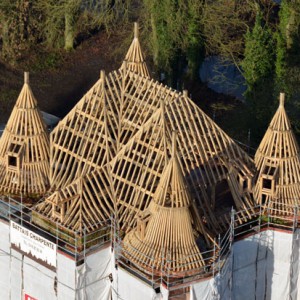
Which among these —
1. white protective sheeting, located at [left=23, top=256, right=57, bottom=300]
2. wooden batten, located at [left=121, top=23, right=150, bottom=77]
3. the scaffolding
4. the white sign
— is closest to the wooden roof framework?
the scaffolding

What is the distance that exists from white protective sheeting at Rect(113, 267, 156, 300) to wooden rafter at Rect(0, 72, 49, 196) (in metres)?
5.96

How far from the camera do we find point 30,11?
73.9 m

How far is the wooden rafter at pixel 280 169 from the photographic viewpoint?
42719 millimetres

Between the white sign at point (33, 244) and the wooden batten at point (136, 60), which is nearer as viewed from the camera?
the white sign at point (33, 244)

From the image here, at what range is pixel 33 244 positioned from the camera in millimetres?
42281

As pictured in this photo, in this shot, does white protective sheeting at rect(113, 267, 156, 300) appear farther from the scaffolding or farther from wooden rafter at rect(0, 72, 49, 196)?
Answer: wooden rafter at rect(0, 72, 49, 196)

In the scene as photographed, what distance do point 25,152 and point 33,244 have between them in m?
4.24

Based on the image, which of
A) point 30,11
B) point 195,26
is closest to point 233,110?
point 195,26

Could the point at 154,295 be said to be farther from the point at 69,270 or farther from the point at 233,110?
the point at 233,110

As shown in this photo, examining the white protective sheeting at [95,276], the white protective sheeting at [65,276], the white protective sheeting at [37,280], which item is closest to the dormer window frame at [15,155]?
the white protective sheeting at [37,280]

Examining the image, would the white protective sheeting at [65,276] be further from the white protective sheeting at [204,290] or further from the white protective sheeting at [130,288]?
the white protective sheeting at [204,290]

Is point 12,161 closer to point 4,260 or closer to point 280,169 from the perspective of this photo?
point 4,260

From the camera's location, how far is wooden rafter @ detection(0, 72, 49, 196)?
4403 centimetres

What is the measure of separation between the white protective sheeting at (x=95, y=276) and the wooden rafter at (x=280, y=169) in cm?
701
